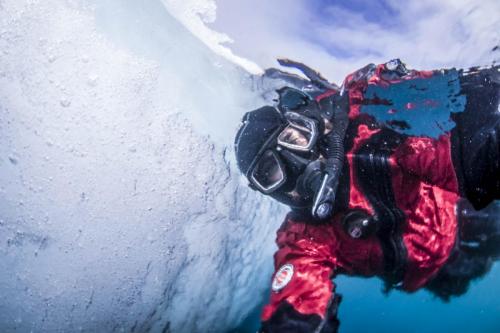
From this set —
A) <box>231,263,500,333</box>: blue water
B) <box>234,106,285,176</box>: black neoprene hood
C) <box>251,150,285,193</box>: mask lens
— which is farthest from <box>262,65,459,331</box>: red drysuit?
<box>231,263,500,333</box>: blue water

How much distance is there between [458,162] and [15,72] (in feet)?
19.4

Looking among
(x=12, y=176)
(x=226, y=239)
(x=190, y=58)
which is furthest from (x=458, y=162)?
(x=226, y=239)

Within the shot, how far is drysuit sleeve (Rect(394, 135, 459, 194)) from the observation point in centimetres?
315

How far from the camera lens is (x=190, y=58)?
254 inches

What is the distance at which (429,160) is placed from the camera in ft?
10.6

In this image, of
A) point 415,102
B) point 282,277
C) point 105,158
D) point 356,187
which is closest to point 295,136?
point 356,187

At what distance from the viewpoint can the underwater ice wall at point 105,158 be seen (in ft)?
16.3

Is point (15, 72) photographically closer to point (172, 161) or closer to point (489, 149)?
point (172, 161)

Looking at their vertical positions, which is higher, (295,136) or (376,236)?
(295,136)

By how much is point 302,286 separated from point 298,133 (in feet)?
5.19

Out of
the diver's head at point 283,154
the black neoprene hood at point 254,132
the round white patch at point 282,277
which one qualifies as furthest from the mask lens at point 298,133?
the round white patch at point 282,277

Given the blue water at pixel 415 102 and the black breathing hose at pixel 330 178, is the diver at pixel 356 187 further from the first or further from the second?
the blue water at pixel 415 102

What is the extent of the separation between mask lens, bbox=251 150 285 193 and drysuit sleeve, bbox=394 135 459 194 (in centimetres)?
127

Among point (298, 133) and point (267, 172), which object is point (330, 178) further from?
point (267, 172)
